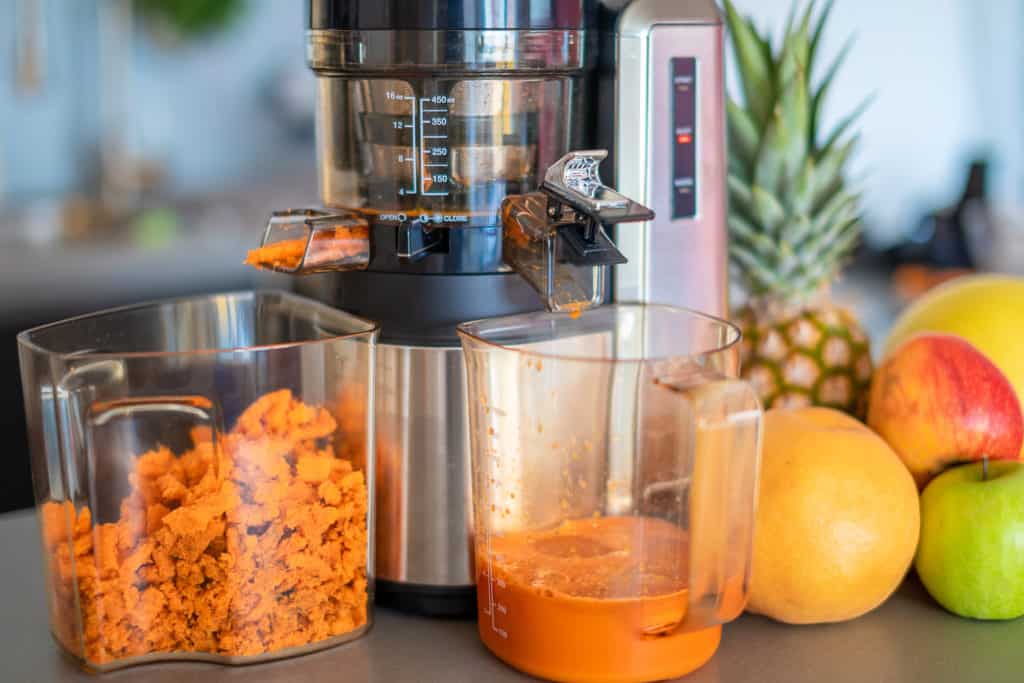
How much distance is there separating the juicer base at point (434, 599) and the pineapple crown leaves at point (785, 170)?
52 centimetres

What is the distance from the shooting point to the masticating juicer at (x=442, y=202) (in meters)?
0.74

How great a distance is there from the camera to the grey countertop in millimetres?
718

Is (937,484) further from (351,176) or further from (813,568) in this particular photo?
(351,176)

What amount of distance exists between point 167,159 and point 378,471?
263 cm

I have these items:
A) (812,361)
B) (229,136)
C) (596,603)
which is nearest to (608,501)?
(596,603)

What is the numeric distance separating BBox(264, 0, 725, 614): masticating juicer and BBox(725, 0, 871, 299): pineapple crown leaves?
29 centimetres

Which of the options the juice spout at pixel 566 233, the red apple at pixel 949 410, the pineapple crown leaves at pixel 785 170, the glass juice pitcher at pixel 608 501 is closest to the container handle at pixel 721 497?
the glass juice pitcher at pixel 608 501

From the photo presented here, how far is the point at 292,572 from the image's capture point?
72cm

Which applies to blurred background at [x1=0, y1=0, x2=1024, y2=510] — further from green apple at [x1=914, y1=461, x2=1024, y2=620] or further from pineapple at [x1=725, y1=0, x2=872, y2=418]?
green apple at [x1=914, y1=461, x2=1024, y2=620]

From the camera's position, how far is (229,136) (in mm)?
3295

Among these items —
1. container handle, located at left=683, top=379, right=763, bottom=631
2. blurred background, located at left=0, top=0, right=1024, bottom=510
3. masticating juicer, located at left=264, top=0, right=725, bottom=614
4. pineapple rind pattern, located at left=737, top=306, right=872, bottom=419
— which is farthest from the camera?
blurred background, located at left=0, top=0, right=1024, bottom=510

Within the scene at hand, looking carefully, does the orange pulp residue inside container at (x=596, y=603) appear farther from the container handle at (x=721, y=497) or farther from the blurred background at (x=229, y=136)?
the blurred background at (x=229, y=136)

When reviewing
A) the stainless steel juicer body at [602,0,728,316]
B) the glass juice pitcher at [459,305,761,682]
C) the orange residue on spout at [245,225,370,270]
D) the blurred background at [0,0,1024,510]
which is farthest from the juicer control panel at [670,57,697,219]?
the blurred background at [0,0,1024,510]

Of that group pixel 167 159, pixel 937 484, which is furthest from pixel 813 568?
pixel 167 159
